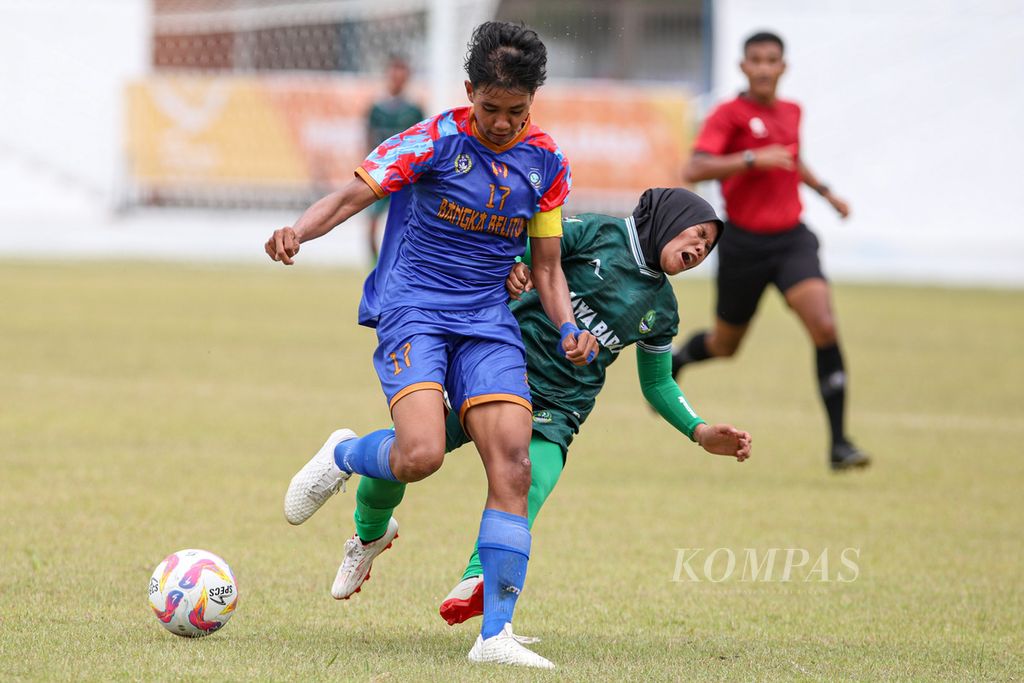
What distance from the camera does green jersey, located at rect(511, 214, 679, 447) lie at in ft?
16.8

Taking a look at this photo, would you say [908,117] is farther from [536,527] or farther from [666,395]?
[666,395]

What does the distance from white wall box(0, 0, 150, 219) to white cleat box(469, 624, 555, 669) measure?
21.5 m

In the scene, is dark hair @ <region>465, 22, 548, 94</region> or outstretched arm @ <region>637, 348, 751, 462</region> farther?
outstretched arm @ <region>637, 348, 751, 462</region>

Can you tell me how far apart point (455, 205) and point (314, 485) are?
1.09 m

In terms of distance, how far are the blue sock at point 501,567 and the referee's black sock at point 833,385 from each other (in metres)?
4.53

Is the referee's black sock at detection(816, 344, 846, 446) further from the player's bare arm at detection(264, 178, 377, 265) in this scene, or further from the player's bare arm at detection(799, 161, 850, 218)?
the player's bare arm at detection(264, 178, 377, 265)

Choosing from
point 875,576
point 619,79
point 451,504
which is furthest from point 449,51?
point 875,576

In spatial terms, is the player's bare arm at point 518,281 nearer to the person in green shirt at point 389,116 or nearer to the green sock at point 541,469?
the green sock at point 541,469

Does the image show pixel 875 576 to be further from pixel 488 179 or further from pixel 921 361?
pixel 921 361

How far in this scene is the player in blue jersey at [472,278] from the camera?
4.59 meters

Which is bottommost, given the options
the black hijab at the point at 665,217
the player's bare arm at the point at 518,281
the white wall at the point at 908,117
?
the white wall at the point at 908,117

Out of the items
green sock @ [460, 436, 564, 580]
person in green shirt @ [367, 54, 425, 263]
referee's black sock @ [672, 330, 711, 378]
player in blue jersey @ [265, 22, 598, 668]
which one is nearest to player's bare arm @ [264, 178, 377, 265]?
player in blue jersey @ [265, 22, 598, 668]

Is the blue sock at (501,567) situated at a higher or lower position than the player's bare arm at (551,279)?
lower

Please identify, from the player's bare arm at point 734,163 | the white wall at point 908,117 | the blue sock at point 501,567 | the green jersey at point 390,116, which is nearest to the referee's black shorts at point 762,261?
the player's bare arm at point 734,163
